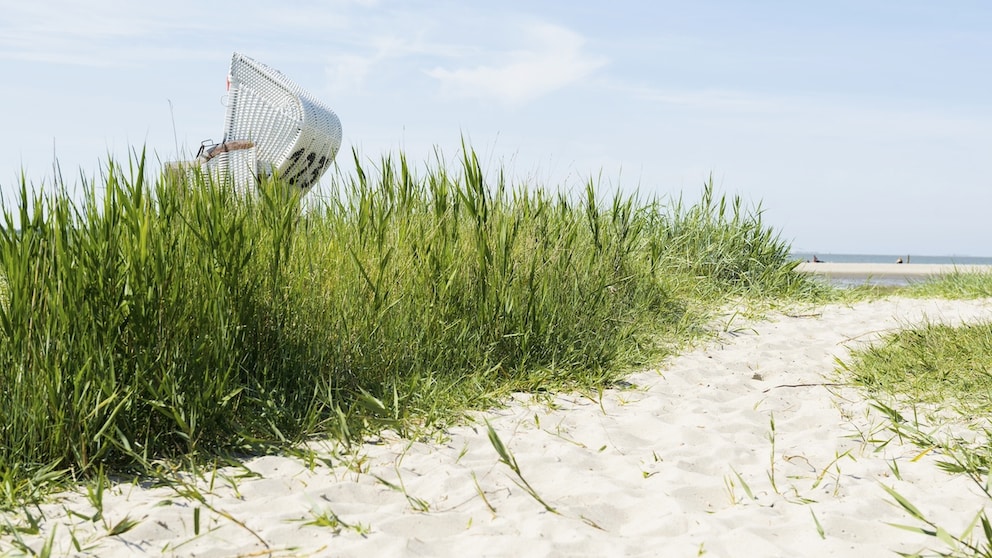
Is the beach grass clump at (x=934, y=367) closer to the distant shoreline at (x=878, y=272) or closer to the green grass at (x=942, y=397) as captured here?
the green grass at (x=942, y=397)

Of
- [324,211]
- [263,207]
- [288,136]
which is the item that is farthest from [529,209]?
[288,136]

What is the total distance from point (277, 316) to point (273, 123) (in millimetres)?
3145

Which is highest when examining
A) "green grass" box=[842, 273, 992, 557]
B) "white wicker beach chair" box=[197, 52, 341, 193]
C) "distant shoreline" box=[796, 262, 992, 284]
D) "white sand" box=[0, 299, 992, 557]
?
"white wicker beach chair" box=[197, 52, 341, 193]

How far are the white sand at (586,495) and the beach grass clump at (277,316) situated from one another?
0.23 m

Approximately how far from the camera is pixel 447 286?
3.53 m

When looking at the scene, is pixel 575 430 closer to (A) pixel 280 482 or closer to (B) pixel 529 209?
(A) pixel 280 482

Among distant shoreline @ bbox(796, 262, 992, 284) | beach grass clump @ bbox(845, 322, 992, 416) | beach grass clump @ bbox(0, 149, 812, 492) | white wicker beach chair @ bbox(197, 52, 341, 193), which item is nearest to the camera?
beach grass clump @ bbox(0, 149, 812, 492)

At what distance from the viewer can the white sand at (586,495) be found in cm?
208

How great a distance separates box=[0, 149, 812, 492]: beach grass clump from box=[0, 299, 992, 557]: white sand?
233 millimetres

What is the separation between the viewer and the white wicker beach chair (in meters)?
5.65

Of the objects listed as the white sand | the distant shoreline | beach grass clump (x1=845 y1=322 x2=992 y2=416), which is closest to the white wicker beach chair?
the white sand

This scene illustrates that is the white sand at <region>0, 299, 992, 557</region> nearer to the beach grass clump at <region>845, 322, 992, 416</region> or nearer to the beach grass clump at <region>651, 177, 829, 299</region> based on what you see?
the beach grass clump at <region>845, 322, 992, 416</region>

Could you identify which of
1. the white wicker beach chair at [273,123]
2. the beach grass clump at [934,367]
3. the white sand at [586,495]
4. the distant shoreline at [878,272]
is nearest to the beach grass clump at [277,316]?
the white sand at [586,495]

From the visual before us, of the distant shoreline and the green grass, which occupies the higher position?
the distant shoreline
